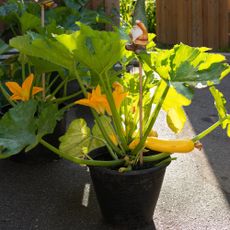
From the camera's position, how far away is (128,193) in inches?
88.9

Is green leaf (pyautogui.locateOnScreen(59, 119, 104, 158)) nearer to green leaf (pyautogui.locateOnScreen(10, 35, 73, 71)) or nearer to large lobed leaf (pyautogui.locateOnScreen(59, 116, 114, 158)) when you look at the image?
large lobed leaf (pyautogui.locateOnScreen(59, 116, 114, 158))

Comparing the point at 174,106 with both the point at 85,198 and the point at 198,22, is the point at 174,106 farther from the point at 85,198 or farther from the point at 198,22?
the point at 198,22

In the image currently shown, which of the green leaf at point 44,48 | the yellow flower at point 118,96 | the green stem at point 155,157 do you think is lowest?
the green stem at point 155,157

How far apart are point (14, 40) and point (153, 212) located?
1086mm

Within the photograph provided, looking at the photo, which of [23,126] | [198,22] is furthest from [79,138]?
[198,22]

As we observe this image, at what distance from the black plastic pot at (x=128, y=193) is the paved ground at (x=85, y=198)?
9 cm

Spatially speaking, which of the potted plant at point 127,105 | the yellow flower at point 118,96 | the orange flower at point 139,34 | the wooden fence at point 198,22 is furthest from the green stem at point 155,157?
the wooden fence at point 198,22

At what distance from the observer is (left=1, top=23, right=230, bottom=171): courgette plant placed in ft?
6.32

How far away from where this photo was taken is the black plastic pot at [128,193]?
2.23 metres

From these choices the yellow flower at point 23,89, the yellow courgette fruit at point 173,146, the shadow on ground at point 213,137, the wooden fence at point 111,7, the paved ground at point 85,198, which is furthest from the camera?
the wooden fence at point 111,7

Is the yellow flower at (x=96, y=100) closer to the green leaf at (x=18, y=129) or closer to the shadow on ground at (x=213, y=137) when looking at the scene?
the green leaf at (x=18, y=129)

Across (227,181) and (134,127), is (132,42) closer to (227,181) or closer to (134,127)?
(134,127)

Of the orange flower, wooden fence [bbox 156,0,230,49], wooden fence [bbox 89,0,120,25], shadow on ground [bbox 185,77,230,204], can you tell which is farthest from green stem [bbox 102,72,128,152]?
wooden fence [bbox 156,0,230,49]

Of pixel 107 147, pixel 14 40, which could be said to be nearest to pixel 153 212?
pixel 107 147
